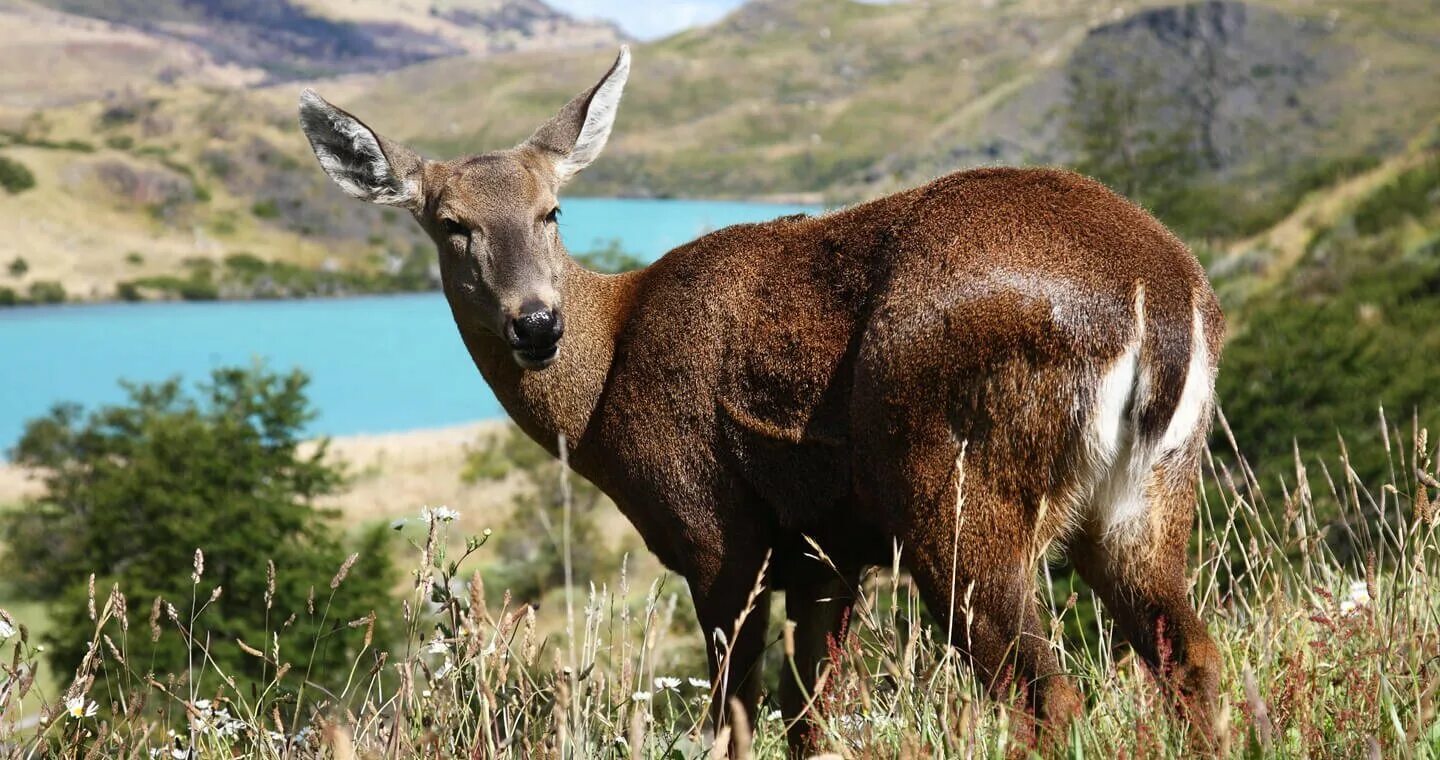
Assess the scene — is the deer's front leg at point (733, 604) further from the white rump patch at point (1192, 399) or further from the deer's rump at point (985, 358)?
the white rump patch at point (1192, 399)

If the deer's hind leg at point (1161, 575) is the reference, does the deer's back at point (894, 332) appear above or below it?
above

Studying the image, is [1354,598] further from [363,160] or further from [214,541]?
[214,541]

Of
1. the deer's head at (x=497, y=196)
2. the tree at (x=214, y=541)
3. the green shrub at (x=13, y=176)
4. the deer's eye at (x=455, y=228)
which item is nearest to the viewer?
the deer's head at (x=497, y=196)

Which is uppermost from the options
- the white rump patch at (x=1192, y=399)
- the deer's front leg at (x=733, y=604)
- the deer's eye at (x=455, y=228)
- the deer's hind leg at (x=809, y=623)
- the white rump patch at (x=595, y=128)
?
the white rump patch at (x=595, y=128)

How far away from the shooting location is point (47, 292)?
121 meters

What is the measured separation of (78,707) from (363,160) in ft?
10.0

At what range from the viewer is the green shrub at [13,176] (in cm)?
11656

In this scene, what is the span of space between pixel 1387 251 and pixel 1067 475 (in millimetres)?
32376

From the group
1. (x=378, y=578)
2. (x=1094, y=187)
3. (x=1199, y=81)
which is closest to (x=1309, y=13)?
(x=1199, y=81)

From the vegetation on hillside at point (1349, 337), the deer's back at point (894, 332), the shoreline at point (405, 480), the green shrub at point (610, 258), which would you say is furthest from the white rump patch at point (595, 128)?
the shoreline at point (405, 480)

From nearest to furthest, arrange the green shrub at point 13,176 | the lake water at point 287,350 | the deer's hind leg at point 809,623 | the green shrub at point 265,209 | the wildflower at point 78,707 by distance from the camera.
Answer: the wildflower at point 78,707
the deer's hind leg at point 809,623
the lake water at point 287,350
the green shrub at point 13,176
the green shrub at point 265,209

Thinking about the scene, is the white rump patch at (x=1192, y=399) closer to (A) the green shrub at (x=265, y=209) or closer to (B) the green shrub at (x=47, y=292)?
(B) the green shrub at (x=47, y=292)

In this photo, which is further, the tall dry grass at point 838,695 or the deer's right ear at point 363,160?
the deer's right ear at point 363,160

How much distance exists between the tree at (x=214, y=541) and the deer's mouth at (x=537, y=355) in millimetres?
20422
